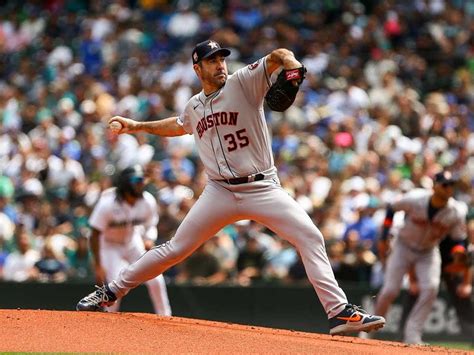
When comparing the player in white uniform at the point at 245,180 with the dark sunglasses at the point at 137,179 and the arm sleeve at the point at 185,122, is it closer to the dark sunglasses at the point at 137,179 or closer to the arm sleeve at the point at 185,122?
the arm sleeve at the point at 185,122

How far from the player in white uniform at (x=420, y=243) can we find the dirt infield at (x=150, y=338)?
333 cm

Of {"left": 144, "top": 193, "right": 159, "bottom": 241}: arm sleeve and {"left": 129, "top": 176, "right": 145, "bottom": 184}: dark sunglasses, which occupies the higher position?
{"left": 129, "top": 176, "right": 145, "bottom": 184}: dark sunglasses

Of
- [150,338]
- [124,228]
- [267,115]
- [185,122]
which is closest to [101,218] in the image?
[124,228]

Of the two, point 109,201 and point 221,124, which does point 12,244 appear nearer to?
point 109,201

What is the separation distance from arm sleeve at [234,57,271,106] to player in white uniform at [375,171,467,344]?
12.7ft

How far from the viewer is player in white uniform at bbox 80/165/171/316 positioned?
1173cm

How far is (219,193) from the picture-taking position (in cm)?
873

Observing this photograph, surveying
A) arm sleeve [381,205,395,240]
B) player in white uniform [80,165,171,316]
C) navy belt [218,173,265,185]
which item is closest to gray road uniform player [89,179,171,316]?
player in white uniform [80,165,171,316]

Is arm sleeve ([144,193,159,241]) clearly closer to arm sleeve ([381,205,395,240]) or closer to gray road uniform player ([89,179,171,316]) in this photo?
gray road uniform player ([89,179,171,316])

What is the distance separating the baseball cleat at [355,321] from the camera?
8422mm

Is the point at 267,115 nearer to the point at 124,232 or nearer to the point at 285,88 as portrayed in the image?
the point at 124,232

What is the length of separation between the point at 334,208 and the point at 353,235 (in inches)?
27.6

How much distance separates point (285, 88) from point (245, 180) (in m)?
0.95

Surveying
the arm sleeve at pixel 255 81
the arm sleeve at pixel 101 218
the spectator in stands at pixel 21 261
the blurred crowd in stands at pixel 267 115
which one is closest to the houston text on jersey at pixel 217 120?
the arm sleeve at pixel 255 81
